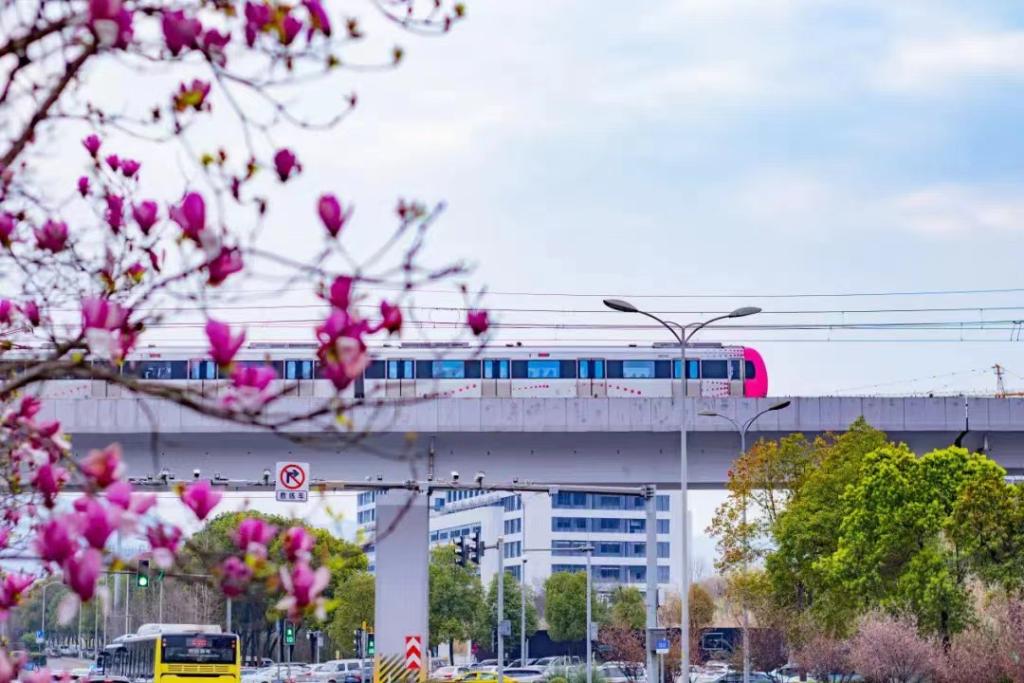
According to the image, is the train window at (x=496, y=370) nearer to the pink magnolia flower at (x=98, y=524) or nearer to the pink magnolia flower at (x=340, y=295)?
the pink magnolia flower at (x=340, y=295)

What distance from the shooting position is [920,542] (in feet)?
128

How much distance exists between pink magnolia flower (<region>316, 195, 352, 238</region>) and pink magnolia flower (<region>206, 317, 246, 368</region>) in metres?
0.65

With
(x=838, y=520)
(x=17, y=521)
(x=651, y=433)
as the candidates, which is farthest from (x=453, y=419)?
(x=17, y=521)

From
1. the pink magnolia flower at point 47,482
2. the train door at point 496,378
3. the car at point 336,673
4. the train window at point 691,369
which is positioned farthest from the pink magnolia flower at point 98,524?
the car at point 336,673

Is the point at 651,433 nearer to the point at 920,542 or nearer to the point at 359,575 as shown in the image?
the point at 920,542

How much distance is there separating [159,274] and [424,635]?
1620 inches

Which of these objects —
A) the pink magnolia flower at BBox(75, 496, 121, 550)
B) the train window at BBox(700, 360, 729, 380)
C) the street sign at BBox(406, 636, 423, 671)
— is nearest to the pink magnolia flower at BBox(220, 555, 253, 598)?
the pink magnolia flower at BBox(75, 496, 121, 550)

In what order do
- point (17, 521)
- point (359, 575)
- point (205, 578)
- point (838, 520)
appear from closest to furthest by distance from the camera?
point (205, 578) → point (17, 521) → point (838, 520) → point (359, 575)

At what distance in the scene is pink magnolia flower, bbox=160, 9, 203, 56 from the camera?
655 cm

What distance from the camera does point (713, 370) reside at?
56.7 meters

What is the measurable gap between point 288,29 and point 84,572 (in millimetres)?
2253

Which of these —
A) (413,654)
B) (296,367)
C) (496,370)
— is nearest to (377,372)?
(296,367)

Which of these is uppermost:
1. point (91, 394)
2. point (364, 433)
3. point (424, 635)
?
point (91, 394)

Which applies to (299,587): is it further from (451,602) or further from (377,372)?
(451,602)
